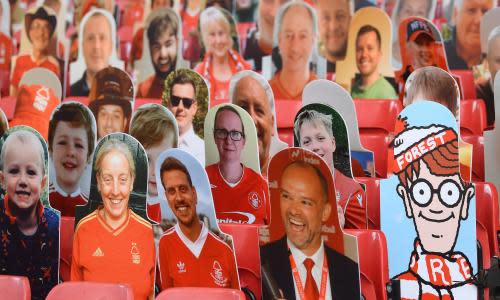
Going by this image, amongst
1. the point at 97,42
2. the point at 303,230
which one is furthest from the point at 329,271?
the point at 97,42

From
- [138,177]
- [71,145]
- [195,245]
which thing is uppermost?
[71,145]

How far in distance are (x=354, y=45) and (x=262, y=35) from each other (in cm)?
64

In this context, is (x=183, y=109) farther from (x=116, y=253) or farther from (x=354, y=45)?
(x=354, y=45)

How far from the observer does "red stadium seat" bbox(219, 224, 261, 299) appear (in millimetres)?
3957

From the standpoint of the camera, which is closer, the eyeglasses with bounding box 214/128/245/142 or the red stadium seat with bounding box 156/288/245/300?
the red stadium seat with bounding box 156/288/245/300

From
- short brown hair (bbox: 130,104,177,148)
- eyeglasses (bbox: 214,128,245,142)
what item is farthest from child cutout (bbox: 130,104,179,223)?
eyeglasses (bbox: 214,128,245,142)

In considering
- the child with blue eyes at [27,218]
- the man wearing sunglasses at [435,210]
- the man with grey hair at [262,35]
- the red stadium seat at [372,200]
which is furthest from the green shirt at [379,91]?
the child with blue eyes at [27,218]

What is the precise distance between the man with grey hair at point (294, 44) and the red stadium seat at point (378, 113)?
52cm

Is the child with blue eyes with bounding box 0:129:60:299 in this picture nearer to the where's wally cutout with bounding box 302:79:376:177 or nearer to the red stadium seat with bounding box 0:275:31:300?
the red stadium seat with bounding box 0:275:31:300

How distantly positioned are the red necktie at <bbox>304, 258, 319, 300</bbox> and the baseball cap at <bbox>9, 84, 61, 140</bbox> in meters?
1.60

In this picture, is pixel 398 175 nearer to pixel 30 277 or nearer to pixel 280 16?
pixel 30 277

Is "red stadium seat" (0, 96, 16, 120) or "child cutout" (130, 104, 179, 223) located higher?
"red stadium seat" (0, 96, 16, 120)

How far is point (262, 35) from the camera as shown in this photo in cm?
586

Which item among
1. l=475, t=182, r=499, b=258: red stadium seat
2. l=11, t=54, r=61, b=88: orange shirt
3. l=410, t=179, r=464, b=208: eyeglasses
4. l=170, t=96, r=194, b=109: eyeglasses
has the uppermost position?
l=11, t=54, r=61, b=88: orange shirt
